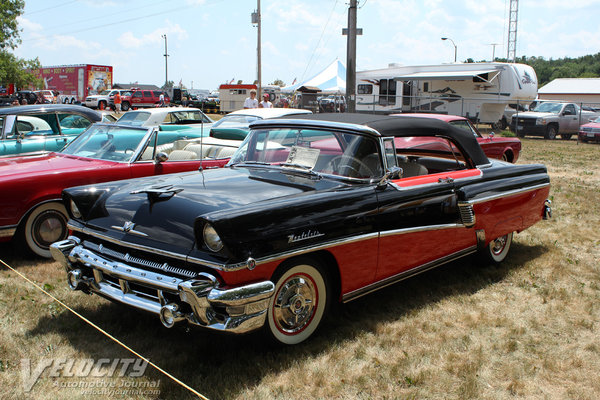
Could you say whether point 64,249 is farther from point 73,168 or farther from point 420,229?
point 420,229

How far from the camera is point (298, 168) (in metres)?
4.12

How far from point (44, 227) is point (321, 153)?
3093 millimetres

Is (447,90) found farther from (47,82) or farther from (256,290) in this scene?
(47,82)

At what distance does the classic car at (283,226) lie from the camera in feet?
10.0

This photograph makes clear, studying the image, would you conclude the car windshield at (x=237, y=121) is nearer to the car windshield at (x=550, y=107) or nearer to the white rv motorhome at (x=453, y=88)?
the white rv motorhome at (x=453, y=88)

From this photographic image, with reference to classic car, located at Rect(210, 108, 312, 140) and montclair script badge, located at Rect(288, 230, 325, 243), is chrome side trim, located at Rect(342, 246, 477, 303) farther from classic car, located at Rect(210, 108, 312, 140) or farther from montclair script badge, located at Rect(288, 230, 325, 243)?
classic car, located at Rect(210, 108, 312, 140)

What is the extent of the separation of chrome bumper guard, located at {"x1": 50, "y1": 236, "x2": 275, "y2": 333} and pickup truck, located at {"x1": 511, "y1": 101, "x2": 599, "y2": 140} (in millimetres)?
21361

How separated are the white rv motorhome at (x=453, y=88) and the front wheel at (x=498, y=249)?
18.6 meters

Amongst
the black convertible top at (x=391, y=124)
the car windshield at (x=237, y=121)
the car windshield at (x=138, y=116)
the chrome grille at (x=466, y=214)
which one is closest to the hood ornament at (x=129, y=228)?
the black convertible top at (x=391, y=124)

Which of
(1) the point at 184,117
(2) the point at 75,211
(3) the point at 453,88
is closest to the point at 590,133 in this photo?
(3) the point at 453,88

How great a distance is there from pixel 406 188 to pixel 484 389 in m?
1.54

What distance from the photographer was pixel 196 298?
2936 mm

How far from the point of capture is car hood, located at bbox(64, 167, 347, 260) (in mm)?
3243

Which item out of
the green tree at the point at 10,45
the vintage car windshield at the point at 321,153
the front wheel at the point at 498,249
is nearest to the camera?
the vintage car windshield at the point at 321,153
